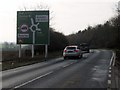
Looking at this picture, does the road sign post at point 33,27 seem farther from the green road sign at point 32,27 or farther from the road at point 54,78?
the road at point 54,78

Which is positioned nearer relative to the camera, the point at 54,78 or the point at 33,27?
the point at 54,78

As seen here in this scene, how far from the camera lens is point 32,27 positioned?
37.7m

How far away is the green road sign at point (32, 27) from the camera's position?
37531 mm

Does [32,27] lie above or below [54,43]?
above

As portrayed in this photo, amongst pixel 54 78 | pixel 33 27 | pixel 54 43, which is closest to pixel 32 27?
pixel 33 27

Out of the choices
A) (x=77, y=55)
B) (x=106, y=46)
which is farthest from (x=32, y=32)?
(x=106, y=46)

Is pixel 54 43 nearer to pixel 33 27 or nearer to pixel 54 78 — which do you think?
pixel 33 27

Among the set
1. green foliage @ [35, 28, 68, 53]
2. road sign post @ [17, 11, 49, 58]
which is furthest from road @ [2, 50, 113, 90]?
green foliage @ [35, 28, 68, 53]

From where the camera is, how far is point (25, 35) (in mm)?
37938

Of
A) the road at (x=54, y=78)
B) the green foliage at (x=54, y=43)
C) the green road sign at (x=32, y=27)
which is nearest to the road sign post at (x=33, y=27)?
the green road sign at (x=32, y=27)

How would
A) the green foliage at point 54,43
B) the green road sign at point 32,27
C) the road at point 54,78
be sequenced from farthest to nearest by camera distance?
1. the green foliage at point 54,43
2. the green road sign at point 32,27
3. the road at point 54,78

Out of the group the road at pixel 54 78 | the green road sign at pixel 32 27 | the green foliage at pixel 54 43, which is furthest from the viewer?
the green foliage at pixel 54 43

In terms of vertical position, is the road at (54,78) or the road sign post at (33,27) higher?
the road sign post at (33,27)

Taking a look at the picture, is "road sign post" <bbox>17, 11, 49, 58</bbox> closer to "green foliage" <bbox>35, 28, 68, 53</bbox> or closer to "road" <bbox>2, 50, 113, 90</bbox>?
"green foliage" <bbox>35, 28, 68, 53</bbox>
